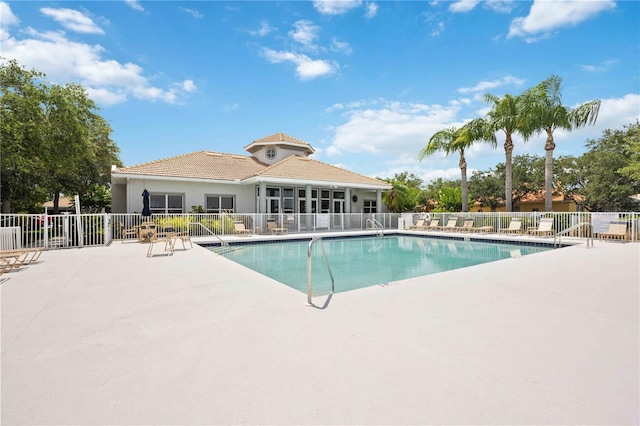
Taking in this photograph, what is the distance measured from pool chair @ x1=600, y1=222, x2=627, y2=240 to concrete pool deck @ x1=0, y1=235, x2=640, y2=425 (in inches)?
420

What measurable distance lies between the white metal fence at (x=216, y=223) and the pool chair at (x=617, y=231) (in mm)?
168

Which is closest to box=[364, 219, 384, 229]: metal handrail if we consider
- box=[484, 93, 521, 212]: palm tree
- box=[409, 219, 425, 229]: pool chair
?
box=[409, 219, 425, 229]: pool chair

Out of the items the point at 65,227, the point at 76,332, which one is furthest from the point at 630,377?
the point at 65,227

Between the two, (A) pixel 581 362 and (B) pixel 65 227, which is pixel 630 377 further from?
(B) pixel 65 227

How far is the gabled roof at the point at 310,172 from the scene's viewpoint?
21.0m

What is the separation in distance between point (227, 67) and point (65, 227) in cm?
1015

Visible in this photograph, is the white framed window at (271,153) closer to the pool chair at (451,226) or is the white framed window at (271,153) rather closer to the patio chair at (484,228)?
the pool chair at (451,226)

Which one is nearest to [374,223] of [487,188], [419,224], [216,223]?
[419,224]

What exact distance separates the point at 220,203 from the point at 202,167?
2830 mm

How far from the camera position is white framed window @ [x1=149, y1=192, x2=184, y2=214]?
19.1 m

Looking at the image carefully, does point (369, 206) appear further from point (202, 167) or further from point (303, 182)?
point (202, 167)

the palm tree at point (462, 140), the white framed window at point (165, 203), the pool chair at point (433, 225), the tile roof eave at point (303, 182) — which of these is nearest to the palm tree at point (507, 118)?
the palm tree at point (462, 140)

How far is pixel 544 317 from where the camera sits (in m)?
4.15

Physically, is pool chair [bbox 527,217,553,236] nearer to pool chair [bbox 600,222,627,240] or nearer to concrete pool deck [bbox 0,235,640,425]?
pool chair [bbox 600,222,627,240]
